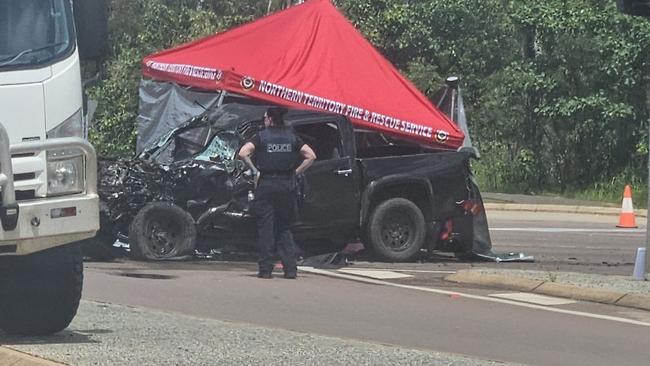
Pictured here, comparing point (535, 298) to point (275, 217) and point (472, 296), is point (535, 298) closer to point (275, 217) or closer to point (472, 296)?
point (472, 296)

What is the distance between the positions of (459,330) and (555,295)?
108 inches

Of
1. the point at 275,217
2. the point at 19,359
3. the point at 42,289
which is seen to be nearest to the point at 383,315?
the point at 275,217

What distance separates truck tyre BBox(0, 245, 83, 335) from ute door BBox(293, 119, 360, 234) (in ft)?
21.0

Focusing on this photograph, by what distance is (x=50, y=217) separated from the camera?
7.47m

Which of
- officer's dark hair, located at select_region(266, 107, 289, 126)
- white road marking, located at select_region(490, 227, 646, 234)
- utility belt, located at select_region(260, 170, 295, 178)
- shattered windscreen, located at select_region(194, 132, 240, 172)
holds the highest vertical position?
officer's dark hair, located at select_region(266, 107, 289, 126)

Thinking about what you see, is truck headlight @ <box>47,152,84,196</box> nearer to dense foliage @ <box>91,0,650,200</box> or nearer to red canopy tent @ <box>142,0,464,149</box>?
red canopy tent @ <box>142,0,464,149</box>

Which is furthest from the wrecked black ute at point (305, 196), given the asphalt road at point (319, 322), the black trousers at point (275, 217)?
the black trousers at point (275, 217)

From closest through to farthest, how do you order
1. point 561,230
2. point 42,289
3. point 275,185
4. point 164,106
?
1. point 42,289
2. point 275,185
3. point 164,106
4. point 561,230

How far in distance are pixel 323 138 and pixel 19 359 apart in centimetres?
876

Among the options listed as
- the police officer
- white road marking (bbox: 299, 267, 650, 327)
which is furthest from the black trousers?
white road marking (bbox: 299, 267, 650, 327)

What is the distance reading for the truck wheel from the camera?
15.3 metres

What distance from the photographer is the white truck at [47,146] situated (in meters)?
7.40

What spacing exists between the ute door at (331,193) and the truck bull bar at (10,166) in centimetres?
706

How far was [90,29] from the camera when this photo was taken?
26.9 ft
